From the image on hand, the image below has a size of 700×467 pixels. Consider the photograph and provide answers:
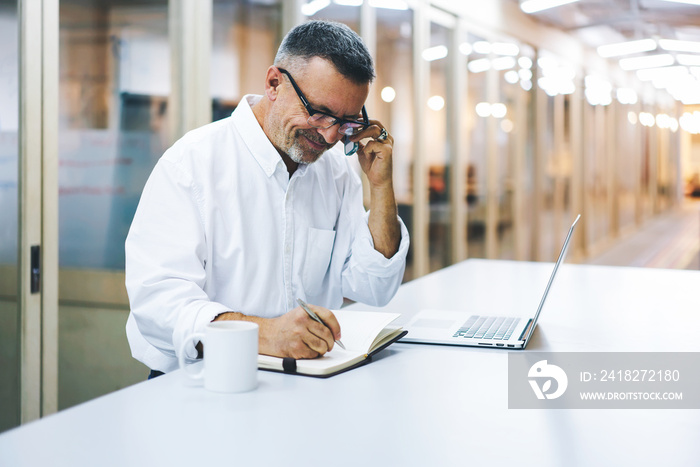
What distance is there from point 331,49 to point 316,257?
538mm

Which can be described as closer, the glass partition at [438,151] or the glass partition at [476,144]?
the glass partition at [438,151]

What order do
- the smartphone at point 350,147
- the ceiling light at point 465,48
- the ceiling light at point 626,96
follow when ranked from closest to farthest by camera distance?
the smartphone at point 350,147
the ceiling light at point 465,48
the ceiling light at point 626,96

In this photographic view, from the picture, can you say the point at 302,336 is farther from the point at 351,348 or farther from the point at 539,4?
the point at 539,4

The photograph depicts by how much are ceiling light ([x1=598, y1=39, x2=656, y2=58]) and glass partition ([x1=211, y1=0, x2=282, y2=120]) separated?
7195 mm

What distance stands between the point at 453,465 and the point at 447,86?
18.4ft

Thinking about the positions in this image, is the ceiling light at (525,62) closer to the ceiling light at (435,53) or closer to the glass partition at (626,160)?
the ceiling light at (435,53)

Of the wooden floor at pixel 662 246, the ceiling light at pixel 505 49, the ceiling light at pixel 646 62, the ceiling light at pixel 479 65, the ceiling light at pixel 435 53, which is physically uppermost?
the ceiling light at pixel 646 62

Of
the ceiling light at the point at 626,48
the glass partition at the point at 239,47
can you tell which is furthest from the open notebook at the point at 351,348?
the ceiling light at the point at 626,48

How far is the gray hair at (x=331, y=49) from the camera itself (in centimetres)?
158

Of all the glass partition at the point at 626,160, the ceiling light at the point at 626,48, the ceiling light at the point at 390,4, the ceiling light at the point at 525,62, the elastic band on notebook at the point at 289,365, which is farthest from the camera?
the glass partition at the point at 626,160

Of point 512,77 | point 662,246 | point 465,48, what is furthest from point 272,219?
point 662,246

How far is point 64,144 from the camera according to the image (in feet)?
8.84

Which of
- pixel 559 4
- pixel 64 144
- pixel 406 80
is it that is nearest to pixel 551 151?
pixel 559 4

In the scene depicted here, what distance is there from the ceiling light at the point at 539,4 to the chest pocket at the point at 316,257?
20.2ft
